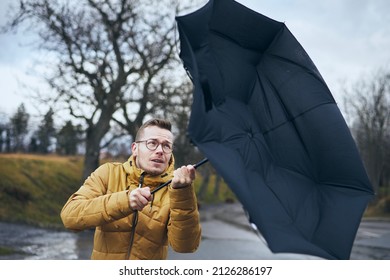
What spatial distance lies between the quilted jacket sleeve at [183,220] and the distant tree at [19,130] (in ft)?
18.6

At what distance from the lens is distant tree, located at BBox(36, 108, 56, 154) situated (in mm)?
7772

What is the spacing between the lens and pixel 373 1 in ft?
14.5

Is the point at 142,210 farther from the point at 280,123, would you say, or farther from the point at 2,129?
the point at 2,129

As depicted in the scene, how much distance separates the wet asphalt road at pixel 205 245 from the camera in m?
5.66

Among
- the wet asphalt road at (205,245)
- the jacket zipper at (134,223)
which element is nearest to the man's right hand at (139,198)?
the jacket zipper at (134,223)

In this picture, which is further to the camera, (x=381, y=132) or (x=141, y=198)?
(x=381, y=132)

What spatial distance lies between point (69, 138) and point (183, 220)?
7.25 meters

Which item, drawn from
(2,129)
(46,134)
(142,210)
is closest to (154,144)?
(142,210)

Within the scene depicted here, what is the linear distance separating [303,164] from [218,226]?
879cm

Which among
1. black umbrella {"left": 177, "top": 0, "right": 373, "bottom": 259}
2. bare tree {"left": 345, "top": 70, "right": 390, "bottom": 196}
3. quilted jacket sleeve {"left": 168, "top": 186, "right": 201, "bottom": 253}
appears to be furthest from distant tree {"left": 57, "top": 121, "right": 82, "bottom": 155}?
black umbrella {"left": 177, "top": 0, "right": 373, "bottom": 259}

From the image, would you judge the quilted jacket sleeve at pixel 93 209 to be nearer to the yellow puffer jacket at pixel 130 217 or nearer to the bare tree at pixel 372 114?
the yellow puffer jacket at pixel 130 217

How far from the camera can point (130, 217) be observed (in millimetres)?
1965
